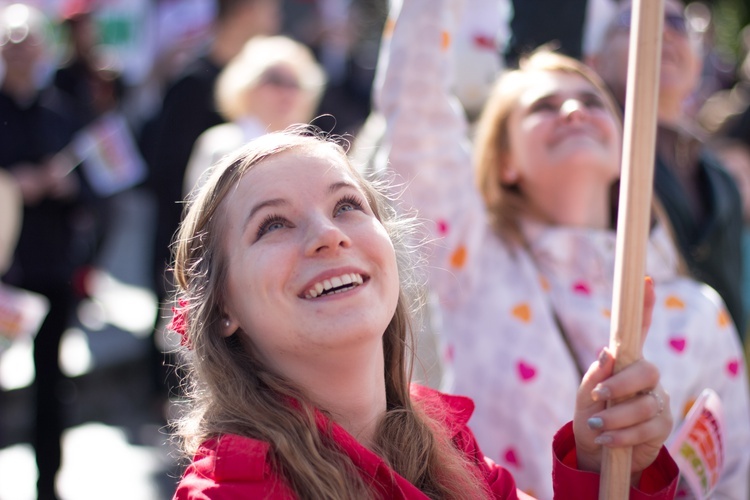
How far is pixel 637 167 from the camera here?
4.73 feet

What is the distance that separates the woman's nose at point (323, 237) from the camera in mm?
1495

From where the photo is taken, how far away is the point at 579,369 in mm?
2266

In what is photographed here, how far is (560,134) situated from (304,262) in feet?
3.58

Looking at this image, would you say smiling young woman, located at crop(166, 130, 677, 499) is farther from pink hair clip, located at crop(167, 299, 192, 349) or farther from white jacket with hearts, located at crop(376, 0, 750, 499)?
white jacket with hearts, located at crop(376, 0, 750, 499)

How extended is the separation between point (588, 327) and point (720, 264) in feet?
3.01

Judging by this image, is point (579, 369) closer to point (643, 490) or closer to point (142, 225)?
point (643, 490)

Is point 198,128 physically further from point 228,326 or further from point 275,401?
point 275,401

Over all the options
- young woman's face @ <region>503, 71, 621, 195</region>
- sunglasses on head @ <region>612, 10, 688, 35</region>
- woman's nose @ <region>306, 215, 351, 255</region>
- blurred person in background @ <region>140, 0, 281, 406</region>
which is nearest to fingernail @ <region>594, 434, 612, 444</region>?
woman's nose @ <region>306, 215, 351, 255</region>

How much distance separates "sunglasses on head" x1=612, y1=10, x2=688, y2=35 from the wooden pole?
176cm

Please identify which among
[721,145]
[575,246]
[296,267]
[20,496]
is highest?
[296,267]

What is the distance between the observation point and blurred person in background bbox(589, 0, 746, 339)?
291 cm

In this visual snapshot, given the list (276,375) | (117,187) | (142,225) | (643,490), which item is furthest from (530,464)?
(142,225)

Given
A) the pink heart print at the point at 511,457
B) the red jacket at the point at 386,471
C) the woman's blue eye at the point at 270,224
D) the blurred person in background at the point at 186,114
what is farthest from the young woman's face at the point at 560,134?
the blurred person in background at the point at 186,114

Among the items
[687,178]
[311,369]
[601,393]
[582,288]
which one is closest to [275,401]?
[311,369]
